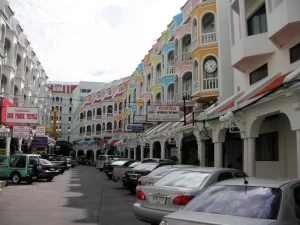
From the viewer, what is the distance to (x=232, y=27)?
19016mm

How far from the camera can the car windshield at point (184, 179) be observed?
795cm

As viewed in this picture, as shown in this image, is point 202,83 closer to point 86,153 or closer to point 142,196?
point 142,196

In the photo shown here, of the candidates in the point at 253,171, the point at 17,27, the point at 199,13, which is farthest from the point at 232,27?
the point at 17,27

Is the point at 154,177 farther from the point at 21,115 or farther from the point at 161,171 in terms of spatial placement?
the point at 21,115

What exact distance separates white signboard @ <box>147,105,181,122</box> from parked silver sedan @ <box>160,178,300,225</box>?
18.5 m

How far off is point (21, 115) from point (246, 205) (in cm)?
2250

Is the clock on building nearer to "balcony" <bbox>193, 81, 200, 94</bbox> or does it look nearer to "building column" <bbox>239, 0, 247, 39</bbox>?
"balcony" <bbox>193, 81, 200, 94</bbox>

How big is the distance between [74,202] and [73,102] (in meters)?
94.5

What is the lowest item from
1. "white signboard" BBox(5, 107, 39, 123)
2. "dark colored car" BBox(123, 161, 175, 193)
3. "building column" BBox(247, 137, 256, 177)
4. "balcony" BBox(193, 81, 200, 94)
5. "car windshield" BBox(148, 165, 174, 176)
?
"dark colored car" BBox(123, 161, 175, 193)

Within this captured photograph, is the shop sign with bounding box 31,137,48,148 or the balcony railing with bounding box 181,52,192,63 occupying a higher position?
Answer: the balcony railing with bounding box 181,52,192,63

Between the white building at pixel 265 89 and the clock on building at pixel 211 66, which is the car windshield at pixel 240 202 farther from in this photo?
the clock on building at pixel 211 66

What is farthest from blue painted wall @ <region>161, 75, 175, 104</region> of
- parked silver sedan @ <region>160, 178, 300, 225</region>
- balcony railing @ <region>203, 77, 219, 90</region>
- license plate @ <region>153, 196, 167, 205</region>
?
parked silver sedan @ <region>160, 178, 300, 225</region>

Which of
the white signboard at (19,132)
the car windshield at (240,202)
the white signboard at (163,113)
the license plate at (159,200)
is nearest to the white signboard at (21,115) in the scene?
the white signboard at (19,132)

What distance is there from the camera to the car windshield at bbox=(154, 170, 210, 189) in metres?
7.95
